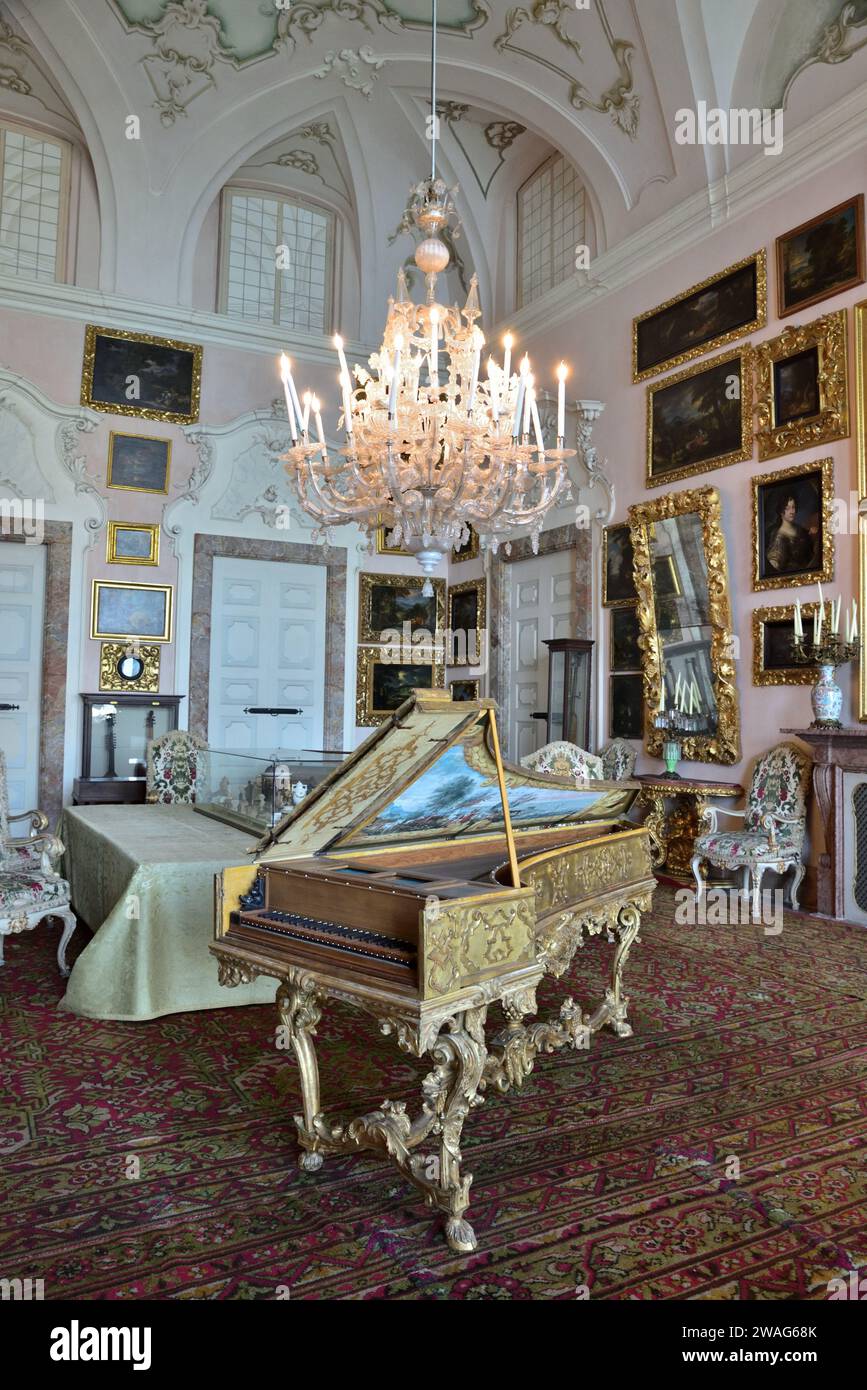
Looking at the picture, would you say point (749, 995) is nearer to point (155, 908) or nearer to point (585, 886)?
point (585, 886)

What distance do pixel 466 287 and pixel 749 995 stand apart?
32.3ft

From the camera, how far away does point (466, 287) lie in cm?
1120

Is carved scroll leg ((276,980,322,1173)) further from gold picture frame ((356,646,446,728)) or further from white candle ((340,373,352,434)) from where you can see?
gold picture frame ((356,646,446,728))

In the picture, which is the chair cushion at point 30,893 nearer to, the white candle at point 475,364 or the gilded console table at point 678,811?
the white candle at point 475,364

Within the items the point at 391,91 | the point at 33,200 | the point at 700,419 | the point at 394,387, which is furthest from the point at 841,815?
the point at 33,200

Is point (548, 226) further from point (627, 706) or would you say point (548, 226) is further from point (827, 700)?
point (827, 700)

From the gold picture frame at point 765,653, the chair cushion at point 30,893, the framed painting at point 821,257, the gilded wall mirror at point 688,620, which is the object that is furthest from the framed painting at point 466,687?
the chair cushion at point 30,893

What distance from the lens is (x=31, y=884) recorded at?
4305mm

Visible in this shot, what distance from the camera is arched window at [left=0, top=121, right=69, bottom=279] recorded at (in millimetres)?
9273

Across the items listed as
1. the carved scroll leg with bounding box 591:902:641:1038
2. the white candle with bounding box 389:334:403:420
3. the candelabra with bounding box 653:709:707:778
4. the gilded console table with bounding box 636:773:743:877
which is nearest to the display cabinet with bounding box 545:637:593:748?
the candelabra with bounding box 653:709:707:778

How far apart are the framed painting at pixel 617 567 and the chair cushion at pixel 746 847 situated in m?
2.78

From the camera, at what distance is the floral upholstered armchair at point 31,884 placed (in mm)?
4141

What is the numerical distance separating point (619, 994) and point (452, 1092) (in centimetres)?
167
